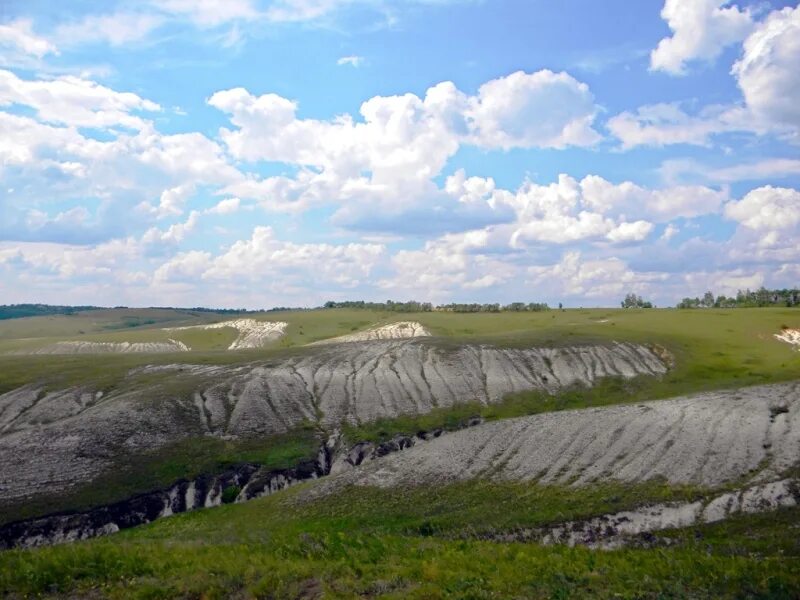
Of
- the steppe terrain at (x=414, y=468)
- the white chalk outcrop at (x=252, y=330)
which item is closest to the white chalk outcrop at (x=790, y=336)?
the steppe terrain at (x=414, y=468)

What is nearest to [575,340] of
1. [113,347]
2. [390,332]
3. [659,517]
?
[390,332]

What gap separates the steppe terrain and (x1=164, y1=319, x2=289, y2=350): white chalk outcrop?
1805 inches

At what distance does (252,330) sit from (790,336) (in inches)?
3870

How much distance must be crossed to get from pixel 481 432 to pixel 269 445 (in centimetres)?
1971

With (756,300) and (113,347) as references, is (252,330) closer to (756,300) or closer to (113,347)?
(113,347)

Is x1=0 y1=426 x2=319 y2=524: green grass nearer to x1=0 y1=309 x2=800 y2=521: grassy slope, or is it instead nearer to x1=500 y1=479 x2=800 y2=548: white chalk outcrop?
x1=0 y1=309 x2=800 y2=521: grassy slope

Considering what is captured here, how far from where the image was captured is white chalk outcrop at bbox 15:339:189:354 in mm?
137875

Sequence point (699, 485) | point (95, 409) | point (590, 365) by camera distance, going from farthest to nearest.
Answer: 1. point (590, 365)
2. point (95, 409)
3. point (699, 485)

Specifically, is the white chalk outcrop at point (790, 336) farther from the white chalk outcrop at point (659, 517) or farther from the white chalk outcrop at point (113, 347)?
the white chalk outcrop at point (113, 347)

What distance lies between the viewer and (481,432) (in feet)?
179

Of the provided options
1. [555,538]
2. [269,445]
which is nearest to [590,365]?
[269,445]

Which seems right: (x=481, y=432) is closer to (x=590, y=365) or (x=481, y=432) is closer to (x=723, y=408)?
(x=723, y=408)

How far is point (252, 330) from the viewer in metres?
155

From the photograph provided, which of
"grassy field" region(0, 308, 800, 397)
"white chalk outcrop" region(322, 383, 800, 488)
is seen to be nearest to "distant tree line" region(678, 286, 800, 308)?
"grassy field" region(0, 308, 800, 397)
